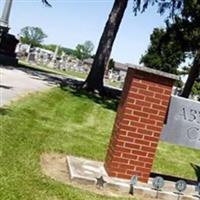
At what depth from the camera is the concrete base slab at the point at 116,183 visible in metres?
7.32

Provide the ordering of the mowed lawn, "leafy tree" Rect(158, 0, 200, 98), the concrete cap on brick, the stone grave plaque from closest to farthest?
the mowed lawn, the concrete cap on brick, the stone grave plaque, "leafy tree" Rect(158, 0, 200, 98)

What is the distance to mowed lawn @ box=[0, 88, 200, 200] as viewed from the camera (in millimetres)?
6523

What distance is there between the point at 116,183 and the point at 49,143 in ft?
8.61

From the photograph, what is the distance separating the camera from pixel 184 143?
854cm

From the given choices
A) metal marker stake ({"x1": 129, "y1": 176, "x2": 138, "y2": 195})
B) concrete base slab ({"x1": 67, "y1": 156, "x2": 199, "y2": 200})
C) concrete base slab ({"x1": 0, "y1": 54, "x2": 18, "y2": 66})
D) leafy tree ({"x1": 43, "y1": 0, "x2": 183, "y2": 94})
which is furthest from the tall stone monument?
metal marker stake ({"x1": 129, "y1": 176, "x2": 138, "y2": 195})

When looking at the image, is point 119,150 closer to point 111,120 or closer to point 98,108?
point 111,120

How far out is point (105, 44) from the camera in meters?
25.4

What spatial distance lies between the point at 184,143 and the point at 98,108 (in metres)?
10.8

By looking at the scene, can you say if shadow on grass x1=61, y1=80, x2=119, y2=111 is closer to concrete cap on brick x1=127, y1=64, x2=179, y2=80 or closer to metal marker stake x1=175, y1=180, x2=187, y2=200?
concrete cap on brick x1=127, y1=64, x2=179, y2=80

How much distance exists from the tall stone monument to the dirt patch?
2188 cm

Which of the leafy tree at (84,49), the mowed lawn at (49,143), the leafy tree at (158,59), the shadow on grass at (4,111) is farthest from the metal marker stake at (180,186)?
the leafy tree at (84,49)

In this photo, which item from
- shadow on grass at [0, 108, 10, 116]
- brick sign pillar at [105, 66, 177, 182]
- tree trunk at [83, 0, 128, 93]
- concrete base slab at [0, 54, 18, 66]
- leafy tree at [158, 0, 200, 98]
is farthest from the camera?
leafy tree at [158, 0, 200, 98]

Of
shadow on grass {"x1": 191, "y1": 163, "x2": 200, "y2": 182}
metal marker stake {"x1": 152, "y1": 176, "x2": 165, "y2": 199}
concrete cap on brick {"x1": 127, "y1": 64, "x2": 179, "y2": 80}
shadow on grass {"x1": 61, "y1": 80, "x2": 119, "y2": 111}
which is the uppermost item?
concrete cap on brick {"x1": 127, "y1": 64, "x2": 179, "y2": 80}

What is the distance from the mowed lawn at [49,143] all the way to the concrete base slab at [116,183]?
0.46m
